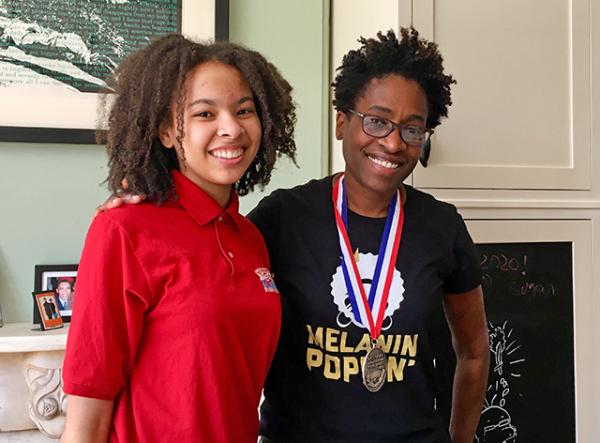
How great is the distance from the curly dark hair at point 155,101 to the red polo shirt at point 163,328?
0.06 metres

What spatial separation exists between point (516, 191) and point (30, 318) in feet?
4.70

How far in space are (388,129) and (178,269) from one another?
0.50m

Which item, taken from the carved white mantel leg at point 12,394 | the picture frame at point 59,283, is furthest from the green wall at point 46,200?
the carved white mantel leg at point 12,394

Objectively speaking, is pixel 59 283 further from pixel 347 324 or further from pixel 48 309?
pixel 347 324

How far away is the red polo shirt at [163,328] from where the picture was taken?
0.80 m

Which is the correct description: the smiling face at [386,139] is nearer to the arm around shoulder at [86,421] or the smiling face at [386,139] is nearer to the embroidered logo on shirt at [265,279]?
the embroidered logo on shirt at [265,279]

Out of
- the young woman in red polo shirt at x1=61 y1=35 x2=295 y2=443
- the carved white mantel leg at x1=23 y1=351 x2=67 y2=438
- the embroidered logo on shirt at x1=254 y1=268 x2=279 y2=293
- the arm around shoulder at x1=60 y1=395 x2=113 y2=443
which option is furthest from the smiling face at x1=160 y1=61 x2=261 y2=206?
the carved white mantel leg at x1=23 y1=351 x2=67 y2=438

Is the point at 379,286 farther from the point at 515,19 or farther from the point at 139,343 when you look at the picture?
the point at 515,19

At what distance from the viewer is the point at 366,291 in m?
1.08

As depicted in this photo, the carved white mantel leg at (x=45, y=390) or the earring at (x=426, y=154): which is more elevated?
the earring at (x=426, y=154)

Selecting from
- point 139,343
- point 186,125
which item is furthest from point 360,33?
point 139,343

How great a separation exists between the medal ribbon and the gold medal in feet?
0.11

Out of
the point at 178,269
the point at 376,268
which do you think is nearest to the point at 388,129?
the point at 376,268

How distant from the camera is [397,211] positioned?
1.14 metres
